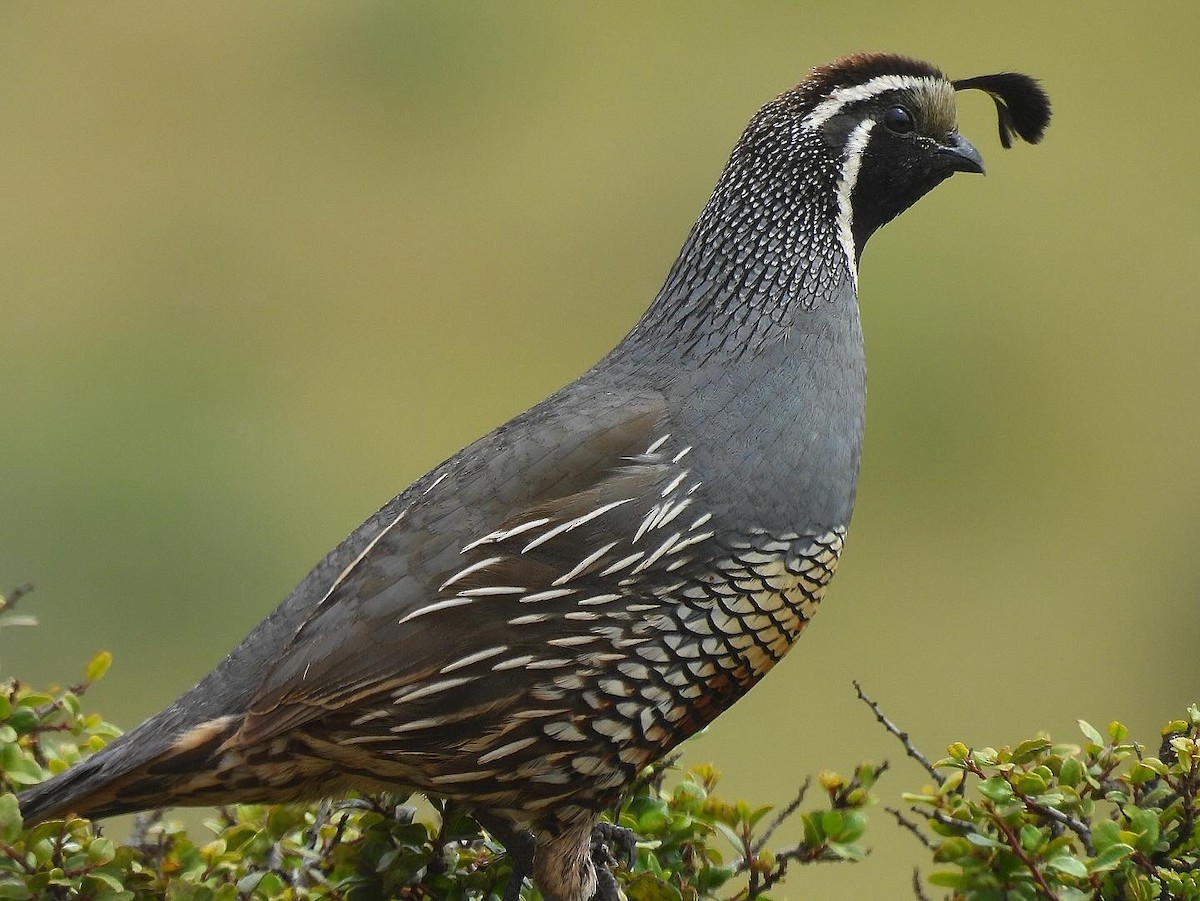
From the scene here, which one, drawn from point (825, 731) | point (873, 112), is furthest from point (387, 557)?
point (825, 731)

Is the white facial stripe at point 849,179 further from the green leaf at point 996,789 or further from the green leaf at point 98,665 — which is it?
the green leaf at point 98,665

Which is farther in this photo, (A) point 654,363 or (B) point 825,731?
(B) point 825,731

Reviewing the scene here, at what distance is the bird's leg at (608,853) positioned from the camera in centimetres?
234

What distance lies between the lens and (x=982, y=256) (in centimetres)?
690

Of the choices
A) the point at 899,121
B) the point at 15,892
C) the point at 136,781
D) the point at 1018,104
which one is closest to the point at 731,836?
the point at 136,781

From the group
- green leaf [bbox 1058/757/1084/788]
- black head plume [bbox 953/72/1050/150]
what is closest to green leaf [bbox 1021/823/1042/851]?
green leaf [bbox 1058/757/1084/788]

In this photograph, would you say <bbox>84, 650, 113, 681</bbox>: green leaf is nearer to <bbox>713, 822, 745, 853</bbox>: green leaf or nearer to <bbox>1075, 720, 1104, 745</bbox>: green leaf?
<bbox>713, 822, 745, 853</bbox>: green leaf

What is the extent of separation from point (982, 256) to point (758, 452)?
15.9 ft

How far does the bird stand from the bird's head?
0.30m

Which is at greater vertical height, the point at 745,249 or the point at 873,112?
the point at 873,112

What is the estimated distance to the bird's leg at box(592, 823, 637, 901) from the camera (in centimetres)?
234

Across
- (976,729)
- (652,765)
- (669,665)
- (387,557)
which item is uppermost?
(387,557)

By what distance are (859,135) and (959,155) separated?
0.20m

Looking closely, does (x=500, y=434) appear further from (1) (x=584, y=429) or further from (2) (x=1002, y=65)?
(2) (x=1002, y=65)
